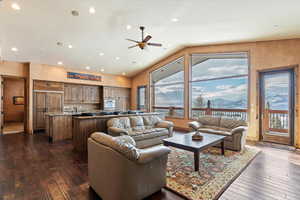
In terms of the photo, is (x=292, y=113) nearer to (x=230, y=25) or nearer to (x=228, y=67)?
(x=228, y=67)

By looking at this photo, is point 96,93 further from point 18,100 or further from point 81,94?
point 18,100

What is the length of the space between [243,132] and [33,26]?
6593 mm

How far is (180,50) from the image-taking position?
284 inches

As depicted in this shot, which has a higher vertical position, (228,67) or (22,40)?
(22,40)

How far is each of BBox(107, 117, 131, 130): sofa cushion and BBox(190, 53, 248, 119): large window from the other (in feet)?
11.9

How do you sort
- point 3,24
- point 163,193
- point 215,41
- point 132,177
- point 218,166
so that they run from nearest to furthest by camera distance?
point 132,177, point 163,193, point 218,166, point 3,24, point 215,41

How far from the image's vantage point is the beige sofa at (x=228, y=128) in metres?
3.85

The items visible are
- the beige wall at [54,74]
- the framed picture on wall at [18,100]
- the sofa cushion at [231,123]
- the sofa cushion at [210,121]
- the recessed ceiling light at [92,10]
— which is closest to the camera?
the recessed ceiling light at [92,10]

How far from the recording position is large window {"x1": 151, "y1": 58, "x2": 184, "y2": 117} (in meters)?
7.52

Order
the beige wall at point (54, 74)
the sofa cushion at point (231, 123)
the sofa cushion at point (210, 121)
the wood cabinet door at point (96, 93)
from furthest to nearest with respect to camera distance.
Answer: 1. the wood cabinet door at point (96, 93)
2. the beige wall at point (54, 74)
3. the sofa cushion at point (210, 121)
4. the sofa cushion at point (231, 123)

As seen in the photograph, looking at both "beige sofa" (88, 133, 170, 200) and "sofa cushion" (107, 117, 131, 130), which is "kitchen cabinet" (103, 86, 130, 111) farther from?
"beige sofa" (88, 133, 170, 200)

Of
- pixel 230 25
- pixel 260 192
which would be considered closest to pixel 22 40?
pixel 230 25

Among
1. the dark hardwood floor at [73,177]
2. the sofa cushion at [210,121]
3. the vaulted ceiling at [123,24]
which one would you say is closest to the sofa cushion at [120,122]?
the dark hardwood floor at [73,177]

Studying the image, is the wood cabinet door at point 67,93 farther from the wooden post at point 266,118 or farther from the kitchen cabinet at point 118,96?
the wooden post at point 266,118
